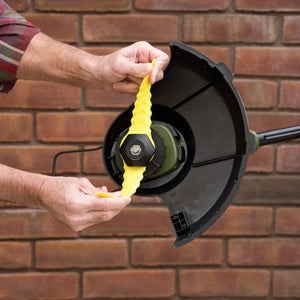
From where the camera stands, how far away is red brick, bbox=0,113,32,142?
1.07m

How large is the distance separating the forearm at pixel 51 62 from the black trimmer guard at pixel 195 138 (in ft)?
0.71

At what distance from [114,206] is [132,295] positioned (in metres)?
0.59

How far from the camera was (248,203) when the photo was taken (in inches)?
44.0

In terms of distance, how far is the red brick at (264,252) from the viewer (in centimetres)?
114

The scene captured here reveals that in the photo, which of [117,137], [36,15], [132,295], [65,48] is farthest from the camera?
[132,295]

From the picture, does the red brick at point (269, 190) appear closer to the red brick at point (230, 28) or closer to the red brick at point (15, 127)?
the red brick at point (230, 28)

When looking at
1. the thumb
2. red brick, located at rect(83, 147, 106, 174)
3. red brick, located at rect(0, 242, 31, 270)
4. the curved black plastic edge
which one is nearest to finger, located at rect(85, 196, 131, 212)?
the curved black plastic edge

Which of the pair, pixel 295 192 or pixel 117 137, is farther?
pixel 295 192

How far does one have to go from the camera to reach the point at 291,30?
1.06 m

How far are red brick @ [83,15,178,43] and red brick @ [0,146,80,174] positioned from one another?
0.29 meters

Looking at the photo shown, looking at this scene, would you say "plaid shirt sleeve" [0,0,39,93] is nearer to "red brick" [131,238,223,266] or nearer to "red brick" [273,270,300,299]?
"red brick" [131,238,223,266]

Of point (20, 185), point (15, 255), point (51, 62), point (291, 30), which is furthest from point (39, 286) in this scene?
point (291, 30)

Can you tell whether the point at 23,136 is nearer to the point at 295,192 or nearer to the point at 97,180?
the point at 97,180

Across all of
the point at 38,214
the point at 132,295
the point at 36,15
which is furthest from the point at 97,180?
the point at 36,15
